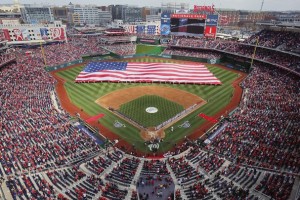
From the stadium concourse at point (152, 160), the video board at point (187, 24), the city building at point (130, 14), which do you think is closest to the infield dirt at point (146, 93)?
the stadium concourse at point (152, 160)

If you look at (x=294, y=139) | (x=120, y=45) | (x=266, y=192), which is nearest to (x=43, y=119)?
(x=266, y=192)

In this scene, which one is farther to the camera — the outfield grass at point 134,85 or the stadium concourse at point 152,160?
the outfield grass at point 134,85

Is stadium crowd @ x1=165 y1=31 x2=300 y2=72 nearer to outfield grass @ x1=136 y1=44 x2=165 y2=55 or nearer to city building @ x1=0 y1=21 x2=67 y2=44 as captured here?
outfield grass @ x1=136 y1=44 x2=165 y2=55

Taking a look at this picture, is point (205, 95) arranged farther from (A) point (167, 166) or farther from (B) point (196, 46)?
(B) point (196, 46)

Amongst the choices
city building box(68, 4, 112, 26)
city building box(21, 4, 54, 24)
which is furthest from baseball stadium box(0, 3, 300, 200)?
city building box(68, 4, 112, 26)

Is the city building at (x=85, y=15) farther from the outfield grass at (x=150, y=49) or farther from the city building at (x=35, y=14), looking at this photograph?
the outfield grass at (x=150, y=49)

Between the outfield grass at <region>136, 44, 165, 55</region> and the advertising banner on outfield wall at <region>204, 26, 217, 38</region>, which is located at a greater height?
the advertising banner on outfield wall at <region>204, 26, 217, 38</region>

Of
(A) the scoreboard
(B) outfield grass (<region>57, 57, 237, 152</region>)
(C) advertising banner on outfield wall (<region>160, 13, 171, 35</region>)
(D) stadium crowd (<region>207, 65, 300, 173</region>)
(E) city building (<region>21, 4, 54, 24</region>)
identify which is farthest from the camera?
(E) city building (<region>21, 4, 54, 24</region>)

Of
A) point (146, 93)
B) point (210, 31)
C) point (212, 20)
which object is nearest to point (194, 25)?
point (210, 31)
